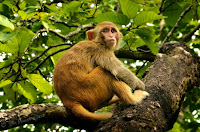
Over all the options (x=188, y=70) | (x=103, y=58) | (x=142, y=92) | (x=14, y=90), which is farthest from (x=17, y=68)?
(x=188, y=70)

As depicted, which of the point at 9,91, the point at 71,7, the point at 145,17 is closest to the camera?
the point at 145,17

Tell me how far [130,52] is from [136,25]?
1.19 metres

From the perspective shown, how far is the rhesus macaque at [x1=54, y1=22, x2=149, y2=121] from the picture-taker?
3.96 metres

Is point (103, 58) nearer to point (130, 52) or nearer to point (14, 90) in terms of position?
point (130, 52)

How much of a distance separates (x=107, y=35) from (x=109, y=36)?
0.21 ft

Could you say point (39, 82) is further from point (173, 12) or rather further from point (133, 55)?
point (173, 12)

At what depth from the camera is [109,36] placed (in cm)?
544

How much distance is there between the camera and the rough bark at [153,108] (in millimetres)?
3031

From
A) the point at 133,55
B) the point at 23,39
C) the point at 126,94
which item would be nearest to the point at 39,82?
the point at 23,39

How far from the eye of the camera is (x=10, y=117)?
10.0ft

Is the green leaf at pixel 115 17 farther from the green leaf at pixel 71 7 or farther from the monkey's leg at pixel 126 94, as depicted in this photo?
the monkey's leg at pixel 126 94

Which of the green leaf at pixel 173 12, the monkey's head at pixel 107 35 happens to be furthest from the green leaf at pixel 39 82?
the green leaf at pixel 173 12

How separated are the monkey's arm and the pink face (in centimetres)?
57

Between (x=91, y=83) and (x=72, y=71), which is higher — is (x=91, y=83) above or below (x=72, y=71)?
below
